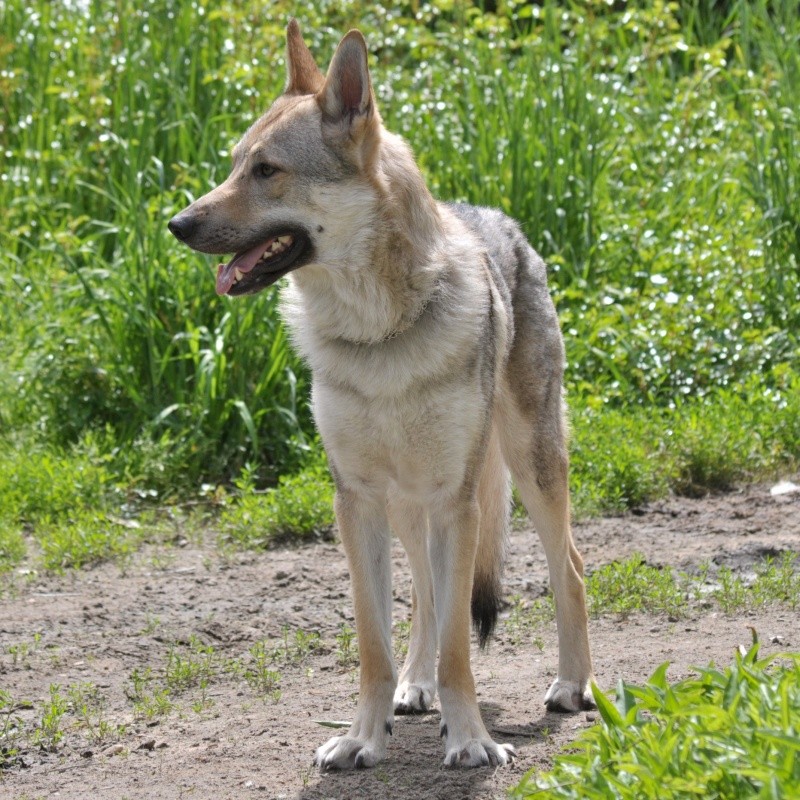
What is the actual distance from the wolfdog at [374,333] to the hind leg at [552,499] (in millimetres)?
421

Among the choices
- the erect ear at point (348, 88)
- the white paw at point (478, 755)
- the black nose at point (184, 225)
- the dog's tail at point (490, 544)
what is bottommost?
the white paw at point (478, 755)

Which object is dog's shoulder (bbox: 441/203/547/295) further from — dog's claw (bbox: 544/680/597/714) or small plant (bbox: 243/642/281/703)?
small plant (bbox: 243/642/281/703)

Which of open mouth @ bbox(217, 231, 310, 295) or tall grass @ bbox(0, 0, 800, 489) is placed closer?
open mouth @ bbox(217, 231, 310, 295)

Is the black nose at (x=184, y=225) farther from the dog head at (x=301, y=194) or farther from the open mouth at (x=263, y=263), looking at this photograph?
the open mouth at (x=263, y=263)

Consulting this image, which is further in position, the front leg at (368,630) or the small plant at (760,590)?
the small plant at (760,590)

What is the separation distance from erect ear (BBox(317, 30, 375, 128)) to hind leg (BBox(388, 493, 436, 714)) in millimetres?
1359

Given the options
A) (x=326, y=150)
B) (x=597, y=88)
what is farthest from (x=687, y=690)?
(x=597, y=88)

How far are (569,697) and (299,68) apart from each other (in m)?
2.38

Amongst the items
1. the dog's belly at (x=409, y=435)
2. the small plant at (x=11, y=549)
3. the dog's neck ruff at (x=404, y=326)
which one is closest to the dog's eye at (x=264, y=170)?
the dog's neck ruff at (x=404, y=326)

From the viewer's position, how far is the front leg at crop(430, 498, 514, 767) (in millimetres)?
3947

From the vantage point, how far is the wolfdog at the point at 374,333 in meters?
3.99

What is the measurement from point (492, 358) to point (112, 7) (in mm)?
6457

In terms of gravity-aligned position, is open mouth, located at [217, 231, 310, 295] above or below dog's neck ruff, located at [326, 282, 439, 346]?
above

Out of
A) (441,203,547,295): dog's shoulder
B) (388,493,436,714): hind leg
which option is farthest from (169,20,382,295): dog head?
(388,493,436,714): hind leg
